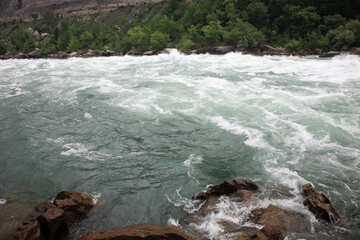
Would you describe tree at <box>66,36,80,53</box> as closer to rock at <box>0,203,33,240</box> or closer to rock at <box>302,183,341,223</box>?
rock at <box>0,203,33,240</box>

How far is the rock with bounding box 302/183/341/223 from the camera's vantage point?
568cm

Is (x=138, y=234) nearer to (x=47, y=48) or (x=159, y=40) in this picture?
(x=159, y=40)


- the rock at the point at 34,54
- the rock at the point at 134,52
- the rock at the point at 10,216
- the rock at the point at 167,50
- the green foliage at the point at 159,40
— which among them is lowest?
the rock at the point at 34,54

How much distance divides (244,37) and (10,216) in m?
37.9

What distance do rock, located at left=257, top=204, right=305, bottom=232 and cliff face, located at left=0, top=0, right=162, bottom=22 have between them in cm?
10188

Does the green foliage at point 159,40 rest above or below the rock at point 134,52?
above

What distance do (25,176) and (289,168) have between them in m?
9.44

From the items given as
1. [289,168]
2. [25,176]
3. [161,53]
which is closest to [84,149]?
[25,176]

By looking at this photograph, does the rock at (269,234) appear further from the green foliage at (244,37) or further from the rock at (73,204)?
the green foliage at (244,37)

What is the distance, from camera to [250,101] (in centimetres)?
1454

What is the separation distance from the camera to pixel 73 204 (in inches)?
237

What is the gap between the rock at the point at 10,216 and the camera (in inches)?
216

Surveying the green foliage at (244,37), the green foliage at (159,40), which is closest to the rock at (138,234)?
the green foliage at (244,37)

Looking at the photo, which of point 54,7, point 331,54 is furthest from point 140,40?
point 54,7
